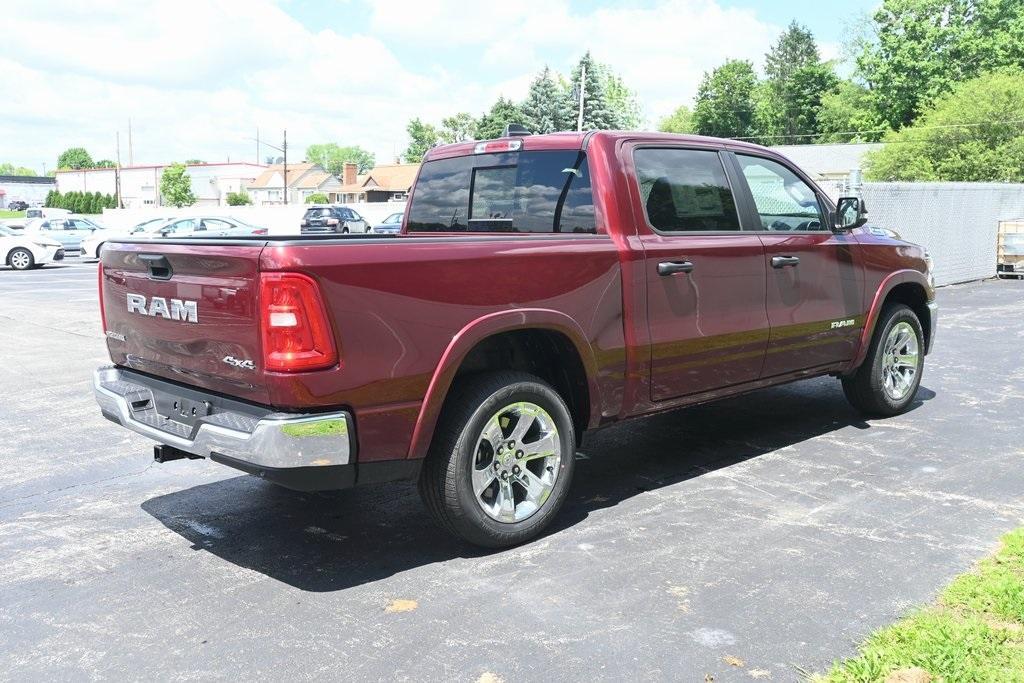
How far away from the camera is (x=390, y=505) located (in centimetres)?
507

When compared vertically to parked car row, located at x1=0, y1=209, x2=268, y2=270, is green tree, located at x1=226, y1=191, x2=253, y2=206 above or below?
above

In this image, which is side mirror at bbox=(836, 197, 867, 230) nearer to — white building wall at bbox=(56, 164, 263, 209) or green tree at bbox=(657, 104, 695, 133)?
green tree at bbox=(657, 104, 695, 133)

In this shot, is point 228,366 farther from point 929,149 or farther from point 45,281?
point 929,149

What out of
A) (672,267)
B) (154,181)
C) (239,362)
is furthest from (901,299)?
(154,181)

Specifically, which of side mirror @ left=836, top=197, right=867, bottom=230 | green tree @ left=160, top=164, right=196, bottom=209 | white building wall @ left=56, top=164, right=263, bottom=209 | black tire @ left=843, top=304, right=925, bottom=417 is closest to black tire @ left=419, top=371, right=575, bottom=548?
side mirror @ left=836, top=197, right=867, bottom=230

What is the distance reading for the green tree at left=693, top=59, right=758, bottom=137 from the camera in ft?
305

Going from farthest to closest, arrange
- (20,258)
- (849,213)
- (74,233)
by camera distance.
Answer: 1. (74,233)
2. (20,258)
3. (849,213)

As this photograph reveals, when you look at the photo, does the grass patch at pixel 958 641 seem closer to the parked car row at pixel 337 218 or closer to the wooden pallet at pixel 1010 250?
the wooden pallet at pixel 1010 250

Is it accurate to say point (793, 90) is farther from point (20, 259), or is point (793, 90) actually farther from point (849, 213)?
point (849, 213)

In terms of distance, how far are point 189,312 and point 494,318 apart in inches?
51.9

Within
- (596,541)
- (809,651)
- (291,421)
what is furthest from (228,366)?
(809,651)

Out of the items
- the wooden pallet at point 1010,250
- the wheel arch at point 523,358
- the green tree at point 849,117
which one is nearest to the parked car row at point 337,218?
the wooden pallet at point 1010,250

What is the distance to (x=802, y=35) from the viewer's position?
103562mm

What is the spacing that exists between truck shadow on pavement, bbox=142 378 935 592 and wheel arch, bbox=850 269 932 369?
712 mm
